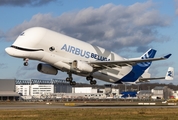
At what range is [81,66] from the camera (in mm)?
54844

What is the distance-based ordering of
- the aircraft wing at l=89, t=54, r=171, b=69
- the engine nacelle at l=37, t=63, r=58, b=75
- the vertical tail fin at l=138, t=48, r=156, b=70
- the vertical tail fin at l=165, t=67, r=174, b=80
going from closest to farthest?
the aircraft wing at l=89, t=54, r=171, b=69 < the engine nacelle at l=37, t=63, r=58, b=75 < the vertical tail fin at l=138, t=48, r=156, b=70 < the vertical tail fin at l=165, t=67, r=174, b=80

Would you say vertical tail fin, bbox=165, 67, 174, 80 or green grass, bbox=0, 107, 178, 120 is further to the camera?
vertical tail fin, bbox=165, 67, 174, 80

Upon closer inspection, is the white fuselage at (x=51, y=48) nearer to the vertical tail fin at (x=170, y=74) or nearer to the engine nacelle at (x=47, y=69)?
the engine nacelle at (x=47, y=69)

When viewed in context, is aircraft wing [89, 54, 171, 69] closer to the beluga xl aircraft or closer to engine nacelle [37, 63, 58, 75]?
the beluga xl aircraft

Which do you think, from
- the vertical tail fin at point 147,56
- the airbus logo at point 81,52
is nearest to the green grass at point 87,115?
the airbus logo at point 81,52

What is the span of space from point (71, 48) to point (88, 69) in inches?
172

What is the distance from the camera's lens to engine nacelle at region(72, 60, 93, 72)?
5453 centimetres

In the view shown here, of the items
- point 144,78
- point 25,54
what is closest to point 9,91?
point 144,78

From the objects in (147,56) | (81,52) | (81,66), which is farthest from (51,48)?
(147,56)

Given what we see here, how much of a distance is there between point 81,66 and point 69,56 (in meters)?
2.29

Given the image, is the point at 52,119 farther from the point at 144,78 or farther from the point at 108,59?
the point at 144,78

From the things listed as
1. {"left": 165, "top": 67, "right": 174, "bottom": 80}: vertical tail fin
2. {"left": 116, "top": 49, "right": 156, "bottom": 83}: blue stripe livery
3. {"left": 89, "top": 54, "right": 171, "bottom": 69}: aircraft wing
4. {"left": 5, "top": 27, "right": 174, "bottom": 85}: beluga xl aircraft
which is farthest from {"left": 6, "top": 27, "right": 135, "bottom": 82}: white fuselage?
{"left": 165, "top": 67, "right": 174, "bottom": 80}: vertical tail fin

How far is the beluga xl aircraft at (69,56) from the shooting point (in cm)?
5172

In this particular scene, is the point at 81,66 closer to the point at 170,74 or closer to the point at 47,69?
the point at 47,69
